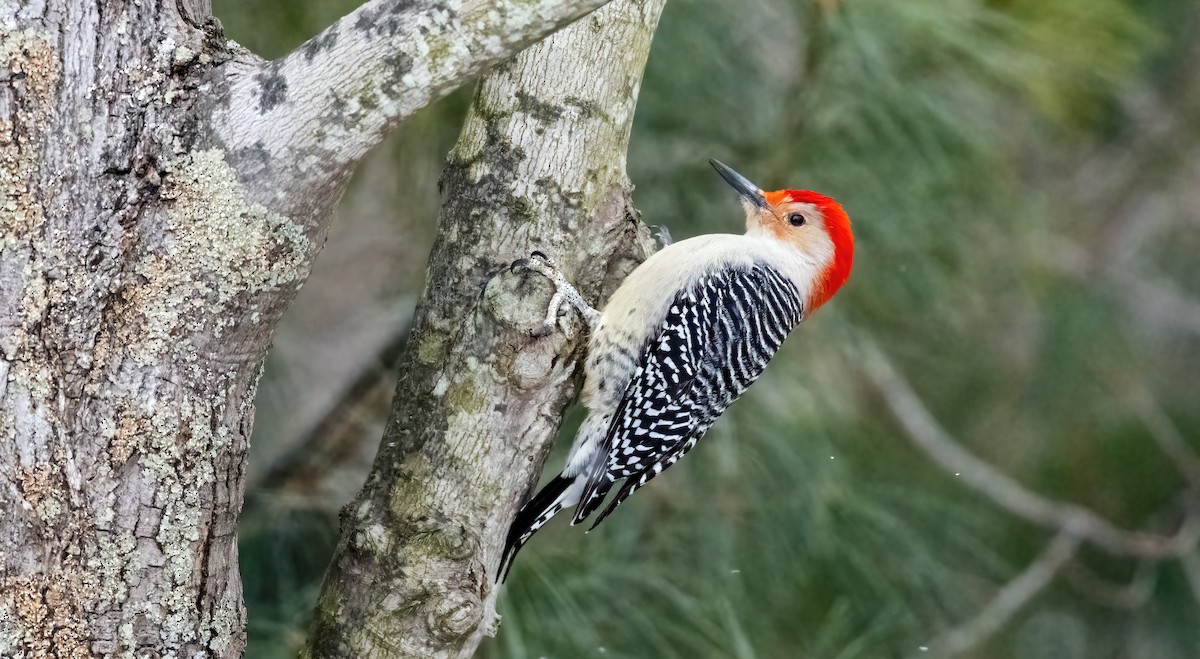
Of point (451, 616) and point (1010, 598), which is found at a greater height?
point (451, 616)

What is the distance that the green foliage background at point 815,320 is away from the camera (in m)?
2.95

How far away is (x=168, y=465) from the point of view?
5.02ft

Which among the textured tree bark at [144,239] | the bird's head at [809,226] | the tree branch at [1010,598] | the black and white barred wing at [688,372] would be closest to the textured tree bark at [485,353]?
the textured tree bark at [144,239]

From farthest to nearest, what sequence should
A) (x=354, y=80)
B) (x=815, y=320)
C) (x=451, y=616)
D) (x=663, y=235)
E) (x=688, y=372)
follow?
(x=815, y=320)
(x=663, y=235)
(x=688, y=372)
(x=451, y=616)
(x=354, y=80)

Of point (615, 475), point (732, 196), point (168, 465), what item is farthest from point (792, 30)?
point (168, 465)

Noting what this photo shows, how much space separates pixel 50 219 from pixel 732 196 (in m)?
2.07

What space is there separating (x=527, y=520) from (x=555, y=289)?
458 millimetres

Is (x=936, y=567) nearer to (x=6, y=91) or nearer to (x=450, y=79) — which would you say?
(x=450, y=79)

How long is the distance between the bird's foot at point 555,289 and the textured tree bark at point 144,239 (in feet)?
1.32

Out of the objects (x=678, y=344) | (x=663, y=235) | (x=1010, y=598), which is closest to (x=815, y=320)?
(x=663, y=235)

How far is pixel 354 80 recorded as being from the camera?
1.44 meters

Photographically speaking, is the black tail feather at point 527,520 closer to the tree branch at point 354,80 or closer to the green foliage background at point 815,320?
the green foliage background at point 815,320

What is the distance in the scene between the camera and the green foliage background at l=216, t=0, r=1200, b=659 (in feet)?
9.66

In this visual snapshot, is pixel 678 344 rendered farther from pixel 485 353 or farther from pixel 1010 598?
pixel 1010 598
